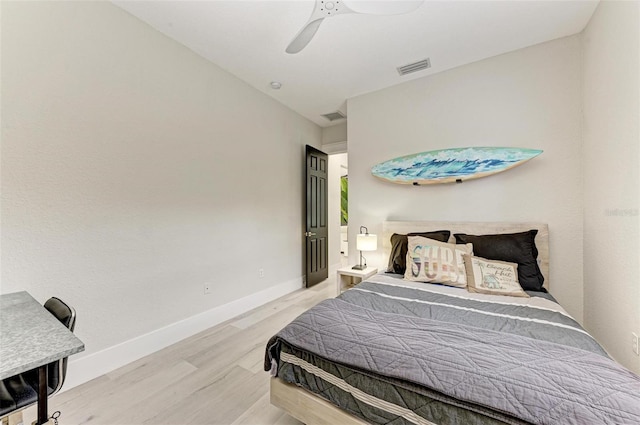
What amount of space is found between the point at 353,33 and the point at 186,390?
10.6ft

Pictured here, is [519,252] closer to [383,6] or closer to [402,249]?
[402,249]

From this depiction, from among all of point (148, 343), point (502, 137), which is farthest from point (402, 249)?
point (148, 343)

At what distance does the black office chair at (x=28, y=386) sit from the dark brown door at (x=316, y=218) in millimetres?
3230

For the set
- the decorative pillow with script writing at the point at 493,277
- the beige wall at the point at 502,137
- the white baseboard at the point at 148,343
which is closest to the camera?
the white baseboard at the point at 148,343

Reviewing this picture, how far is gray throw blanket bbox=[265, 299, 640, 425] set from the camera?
35.1 inches

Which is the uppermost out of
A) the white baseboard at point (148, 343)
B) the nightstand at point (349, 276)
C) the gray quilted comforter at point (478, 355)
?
the gray quilted comforter at point (478, 355)

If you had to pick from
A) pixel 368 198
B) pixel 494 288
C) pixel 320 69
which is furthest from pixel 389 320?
pixel 320 69

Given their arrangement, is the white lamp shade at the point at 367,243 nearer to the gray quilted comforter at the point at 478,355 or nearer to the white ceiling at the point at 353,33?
the gray quilted comforter at the point at 478,355

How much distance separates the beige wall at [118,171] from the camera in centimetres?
171

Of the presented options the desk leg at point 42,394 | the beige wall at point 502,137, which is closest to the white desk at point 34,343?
the desk leg at point 42,394

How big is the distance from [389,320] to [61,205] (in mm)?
2358

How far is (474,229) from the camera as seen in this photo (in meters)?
2.78

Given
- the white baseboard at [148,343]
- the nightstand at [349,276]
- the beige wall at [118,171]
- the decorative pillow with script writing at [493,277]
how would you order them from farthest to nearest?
the nightstand at [349,276], the decorative pillow with script writing at [493,277], the white baseboard at [148,343], the beige wall at [118,171]

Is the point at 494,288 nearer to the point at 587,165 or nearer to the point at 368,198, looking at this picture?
the point at 587,165
